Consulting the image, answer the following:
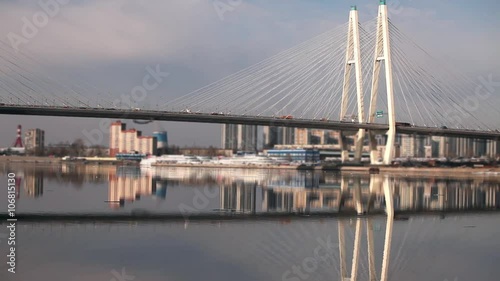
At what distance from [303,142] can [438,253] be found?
75.2 metres

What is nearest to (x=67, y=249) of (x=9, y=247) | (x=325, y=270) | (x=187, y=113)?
(x=9, y=247)

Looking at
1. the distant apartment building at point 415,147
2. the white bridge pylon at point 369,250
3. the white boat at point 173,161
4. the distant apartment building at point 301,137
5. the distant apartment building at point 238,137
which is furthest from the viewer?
the distant apartment building at point 238,137

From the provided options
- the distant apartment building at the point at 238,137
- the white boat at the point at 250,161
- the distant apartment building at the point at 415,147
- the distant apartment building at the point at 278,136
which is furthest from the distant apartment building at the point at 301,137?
the white boat at the point at 250,161

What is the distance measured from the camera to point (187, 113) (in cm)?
2467

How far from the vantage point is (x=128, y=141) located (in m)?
70.9

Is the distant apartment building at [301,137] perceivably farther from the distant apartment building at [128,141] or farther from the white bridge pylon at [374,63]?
the white bridge pylon at [374,63]

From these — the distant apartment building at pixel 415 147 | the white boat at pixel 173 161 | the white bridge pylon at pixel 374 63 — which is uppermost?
the white bridge pylon at pixel 374 63

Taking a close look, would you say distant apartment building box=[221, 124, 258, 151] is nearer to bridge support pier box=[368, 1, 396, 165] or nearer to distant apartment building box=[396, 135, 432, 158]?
distant apartment building box=[396, 135, 432, 158]

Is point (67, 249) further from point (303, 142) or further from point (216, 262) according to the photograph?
point (303, 142)

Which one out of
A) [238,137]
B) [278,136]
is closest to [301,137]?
[278,136]

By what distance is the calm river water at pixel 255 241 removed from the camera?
6902 mm

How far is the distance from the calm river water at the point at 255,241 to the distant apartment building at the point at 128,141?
55.1 metres

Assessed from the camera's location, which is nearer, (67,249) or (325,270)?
(325,270)

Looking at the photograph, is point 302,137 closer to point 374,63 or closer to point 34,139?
point 34,139
